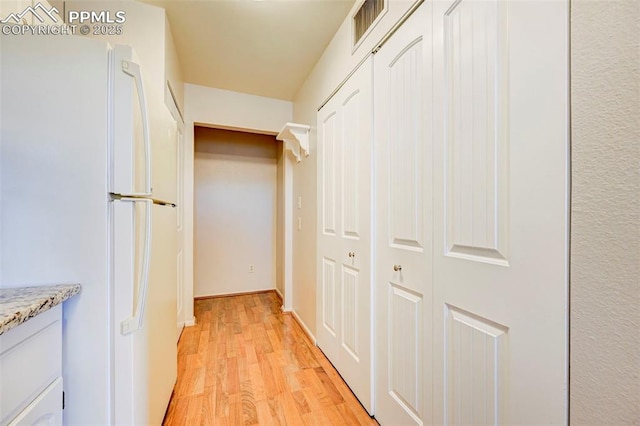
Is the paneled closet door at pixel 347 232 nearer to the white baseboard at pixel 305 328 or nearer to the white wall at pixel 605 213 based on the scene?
the white baseboard at pixel 305 328

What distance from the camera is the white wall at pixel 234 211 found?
11.9ft

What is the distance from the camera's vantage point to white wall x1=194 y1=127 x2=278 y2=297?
3.62 meters

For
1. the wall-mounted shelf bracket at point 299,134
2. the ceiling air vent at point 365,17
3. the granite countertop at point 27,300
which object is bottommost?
the granite countertop at point 27,300

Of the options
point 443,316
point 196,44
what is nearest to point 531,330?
point 443,316

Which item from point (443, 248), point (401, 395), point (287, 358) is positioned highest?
point (443, 248)

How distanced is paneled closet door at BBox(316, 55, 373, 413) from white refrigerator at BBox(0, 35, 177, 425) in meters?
1.12

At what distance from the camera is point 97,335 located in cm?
94

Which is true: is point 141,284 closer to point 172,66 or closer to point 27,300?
point 27,300

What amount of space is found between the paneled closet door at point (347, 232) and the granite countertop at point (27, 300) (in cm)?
131

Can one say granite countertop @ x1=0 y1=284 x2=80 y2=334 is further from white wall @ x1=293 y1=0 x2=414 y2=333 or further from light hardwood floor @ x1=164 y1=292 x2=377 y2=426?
white wall @ x1=293 y1=0 x2=414 y2=333

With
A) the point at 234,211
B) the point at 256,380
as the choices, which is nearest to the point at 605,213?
the point at 256,380

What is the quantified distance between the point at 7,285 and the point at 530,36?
1791 mm

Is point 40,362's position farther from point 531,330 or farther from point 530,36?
point 530,36

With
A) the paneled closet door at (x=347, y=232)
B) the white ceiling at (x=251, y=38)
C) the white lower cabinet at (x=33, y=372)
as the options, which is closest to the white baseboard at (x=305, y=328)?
the paneled closet door at (x=347, y=232)
